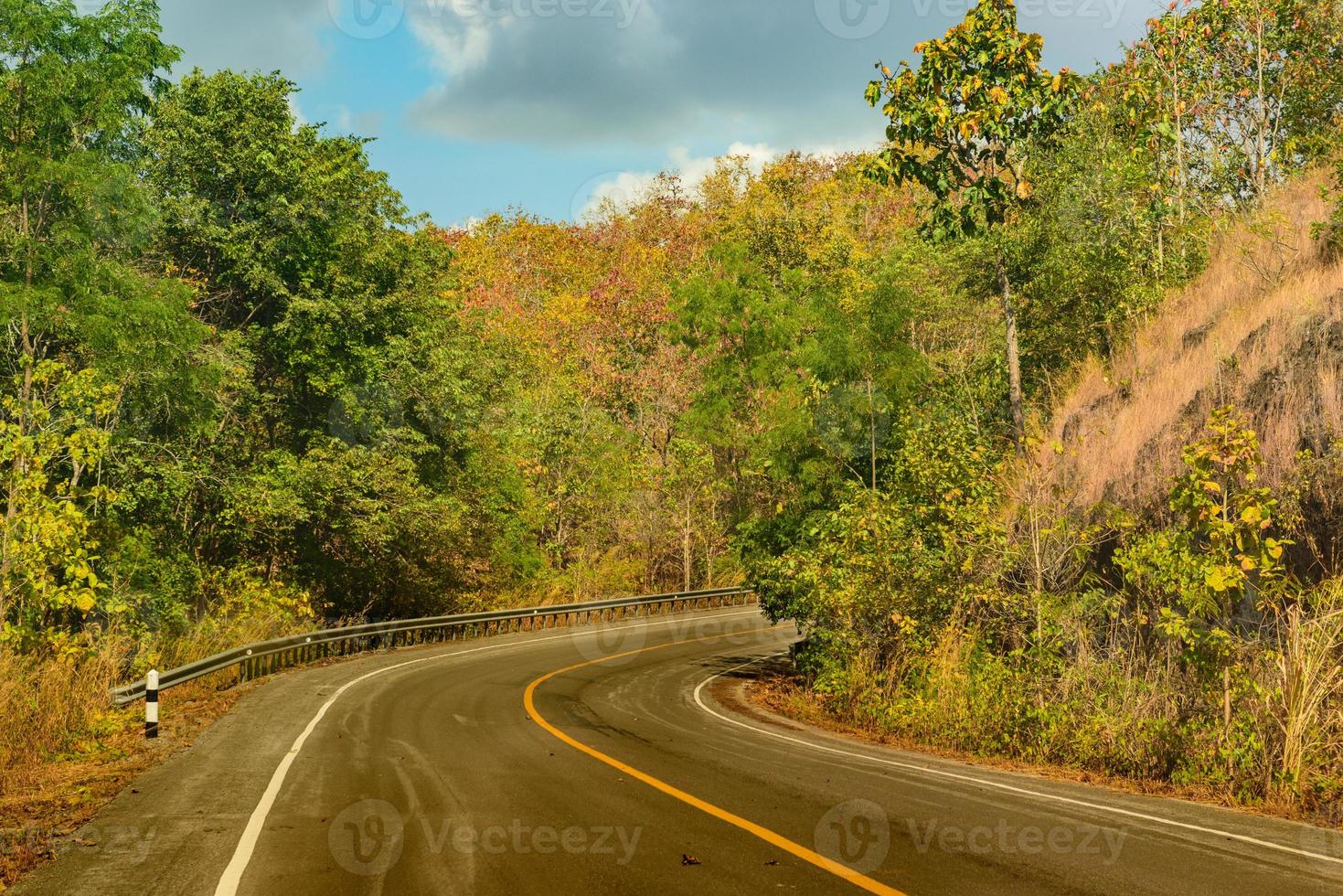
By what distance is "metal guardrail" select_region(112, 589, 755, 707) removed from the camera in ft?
60.8

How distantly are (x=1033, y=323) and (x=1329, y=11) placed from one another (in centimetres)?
1221

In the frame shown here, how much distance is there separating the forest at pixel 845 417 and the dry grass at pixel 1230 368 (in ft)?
0.30

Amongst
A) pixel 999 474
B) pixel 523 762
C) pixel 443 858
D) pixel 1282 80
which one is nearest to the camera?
pixel 443 858

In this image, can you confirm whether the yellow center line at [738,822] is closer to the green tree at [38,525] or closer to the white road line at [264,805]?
the white road line at [264,805]

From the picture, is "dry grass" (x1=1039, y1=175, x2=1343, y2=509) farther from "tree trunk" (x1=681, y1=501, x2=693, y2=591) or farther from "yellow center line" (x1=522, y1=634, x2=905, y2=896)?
"tree trunk" (x1=681, y1=501, x2=693, y2=591)

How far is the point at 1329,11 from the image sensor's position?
25875 mm

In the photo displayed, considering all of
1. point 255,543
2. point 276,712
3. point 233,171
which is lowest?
point 276,712

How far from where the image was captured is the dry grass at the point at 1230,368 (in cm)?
1291

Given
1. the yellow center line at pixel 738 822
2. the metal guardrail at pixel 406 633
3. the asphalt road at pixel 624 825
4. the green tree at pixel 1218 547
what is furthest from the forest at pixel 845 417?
the yellow center line at pixel 738 822

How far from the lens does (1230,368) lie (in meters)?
14.5

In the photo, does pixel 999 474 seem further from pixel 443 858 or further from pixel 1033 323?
pixel 443 858

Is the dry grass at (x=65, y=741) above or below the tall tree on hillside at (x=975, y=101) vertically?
below

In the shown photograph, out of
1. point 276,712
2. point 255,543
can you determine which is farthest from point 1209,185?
point 255,543

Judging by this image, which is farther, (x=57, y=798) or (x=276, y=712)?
(x=276, y=712)
